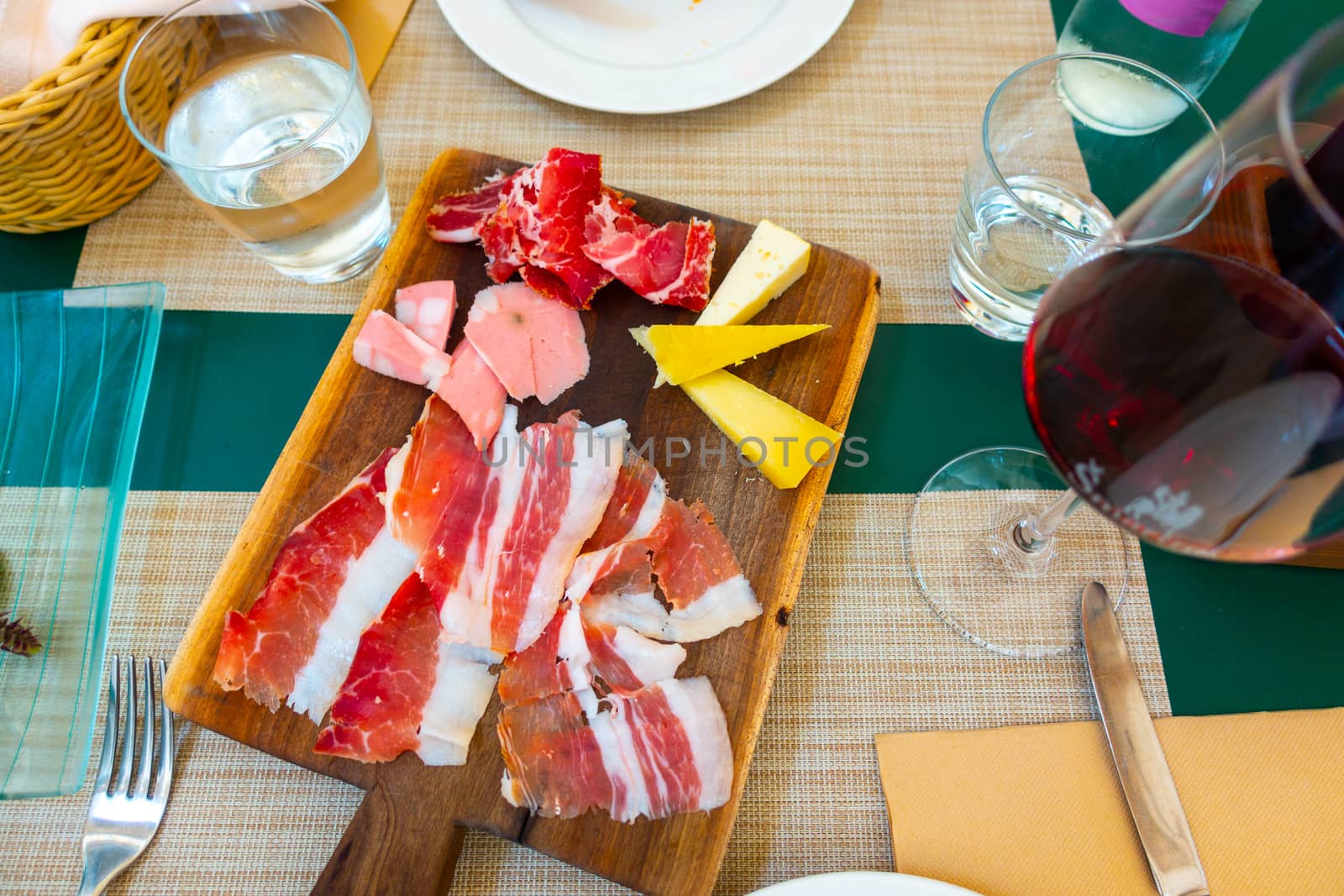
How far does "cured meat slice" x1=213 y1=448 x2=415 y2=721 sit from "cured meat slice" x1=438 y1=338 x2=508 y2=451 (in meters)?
0.10

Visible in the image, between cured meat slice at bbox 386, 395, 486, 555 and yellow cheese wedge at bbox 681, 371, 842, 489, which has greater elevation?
yellow cheese wedge at bbox 681, 371, 842, 489

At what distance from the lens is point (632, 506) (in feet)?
3.35

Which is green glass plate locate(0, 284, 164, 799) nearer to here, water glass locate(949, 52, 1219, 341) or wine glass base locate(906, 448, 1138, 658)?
wine glass base locate(906, 448, 1138, 658)

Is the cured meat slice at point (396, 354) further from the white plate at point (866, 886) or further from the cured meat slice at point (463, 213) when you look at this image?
the white plate at point (866, 886)

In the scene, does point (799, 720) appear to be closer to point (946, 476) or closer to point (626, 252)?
point (946, 476)

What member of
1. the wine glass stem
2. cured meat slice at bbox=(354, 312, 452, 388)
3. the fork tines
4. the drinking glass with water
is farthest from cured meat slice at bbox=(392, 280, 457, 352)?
the wine glass stem

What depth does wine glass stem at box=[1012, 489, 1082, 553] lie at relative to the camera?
36.0 inches

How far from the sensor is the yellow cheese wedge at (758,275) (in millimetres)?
1104

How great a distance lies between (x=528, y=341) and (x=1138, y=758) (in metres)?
0.82

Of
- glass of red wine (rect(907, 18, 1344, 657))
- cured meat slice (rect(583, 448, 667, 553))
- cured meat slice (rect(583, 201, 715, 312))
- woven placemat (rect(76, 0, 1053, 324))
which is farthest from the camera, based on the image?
woven placemat (rect(76, 0, 1053, 324))

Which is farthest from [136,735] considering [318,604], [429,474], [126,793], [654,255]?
[654,255]

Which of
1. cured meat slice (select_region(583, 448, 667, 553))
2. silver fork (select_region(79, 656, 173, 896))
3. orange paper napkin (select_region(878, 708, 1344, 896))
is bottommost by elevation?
silver fork (select_region(79, 656, 173, 896))

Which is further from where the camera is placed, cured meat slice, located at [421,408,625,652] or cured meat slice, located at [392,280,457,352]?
cured meat slice, located at [392,280,457,352]

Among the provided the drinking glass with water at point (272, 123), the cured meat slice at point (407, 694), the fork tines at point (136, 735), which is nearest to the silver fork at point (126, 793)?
the fork tines at point (136, 735)
